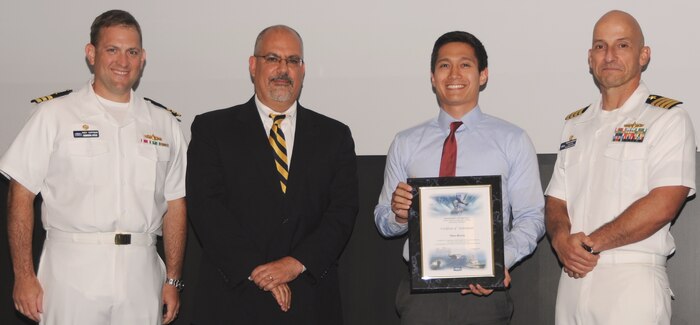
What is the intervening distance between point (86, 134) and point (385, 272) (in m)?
1.70

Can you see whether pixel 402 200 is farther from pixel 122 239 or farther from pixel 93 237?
pixel 93 237

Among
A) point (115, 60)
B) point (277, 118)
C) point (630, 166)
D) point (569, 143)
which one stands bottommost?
point (630, 166)

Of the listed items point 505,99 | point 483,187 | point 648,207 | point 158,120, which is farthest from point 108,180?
point 648,207

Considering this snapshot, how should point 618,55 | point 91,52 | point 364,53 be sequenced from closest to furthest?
point 618,55 → point 91,52 → point 364,53

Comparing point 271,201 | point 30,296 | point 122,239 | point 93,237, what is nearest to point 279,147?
point 271,201

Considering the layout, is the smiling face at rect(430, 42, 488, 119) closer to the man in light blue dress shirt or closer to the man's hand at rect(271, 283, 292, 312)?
the man in light blue dress shirt

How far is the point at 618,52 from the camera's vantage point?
3492mm

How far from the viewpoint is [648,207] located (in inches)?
128

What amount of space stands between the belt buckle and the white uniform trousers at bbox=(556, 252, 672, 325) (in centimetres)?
193

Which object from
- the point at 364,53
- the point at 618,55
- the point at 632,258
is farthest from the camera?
the point at 364,53

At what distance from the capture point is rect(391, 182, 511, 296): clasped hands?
3.24 metres

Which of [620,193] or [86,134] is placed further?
[86,134]

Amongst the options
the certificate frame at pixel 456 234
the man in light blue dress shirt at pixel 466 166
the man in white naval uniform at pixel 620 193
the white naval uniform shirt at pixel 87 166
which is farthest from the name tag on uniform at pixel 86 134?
the man in white naval uniform at pixel 620 193

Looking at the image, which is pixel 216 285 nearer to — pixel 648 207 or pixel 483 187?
pixel 483 187
